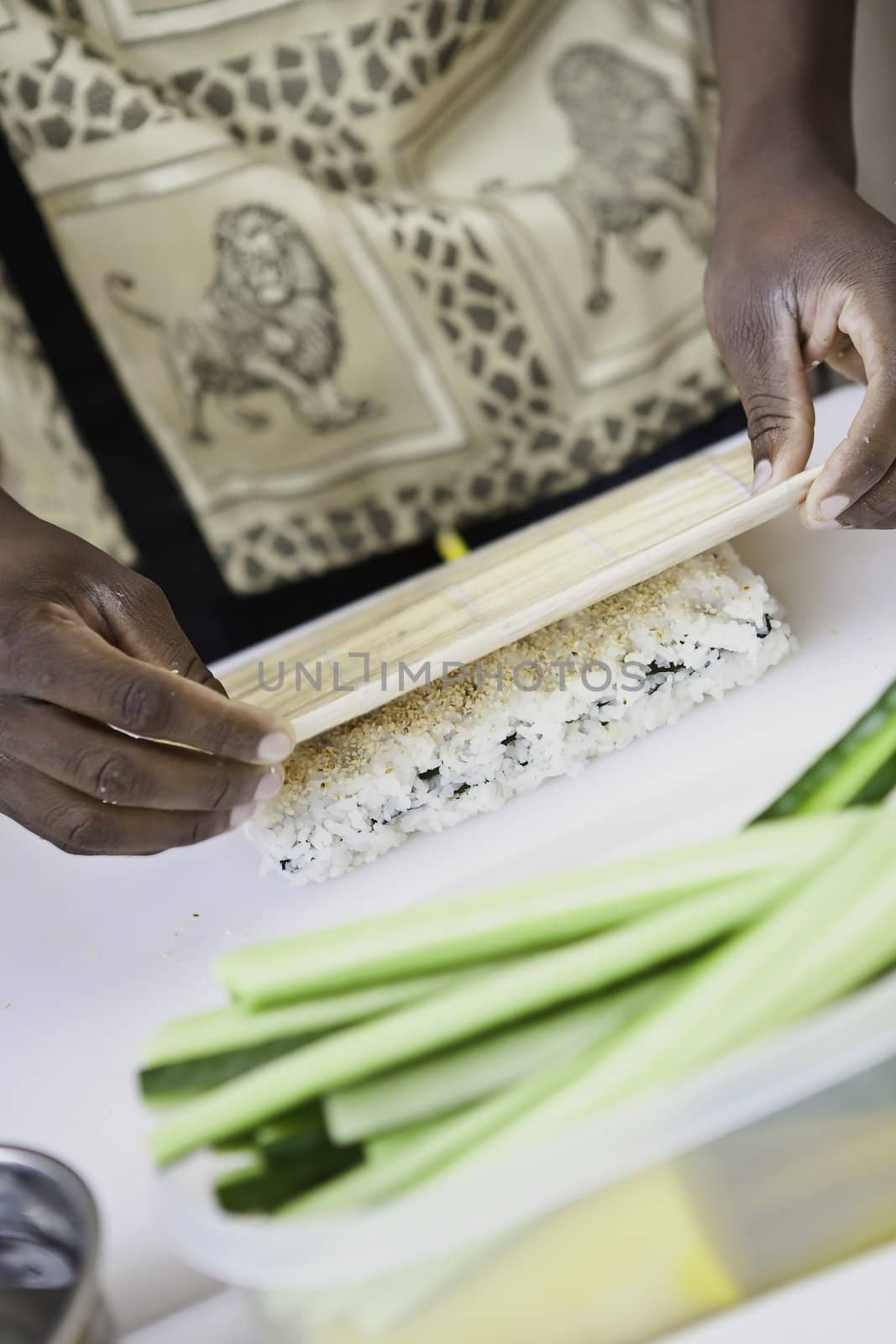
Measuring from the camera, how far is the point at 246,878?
1199 mm

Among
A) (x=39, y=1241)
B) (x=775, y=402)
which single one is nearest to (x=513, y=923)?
(x=39, y=1241)

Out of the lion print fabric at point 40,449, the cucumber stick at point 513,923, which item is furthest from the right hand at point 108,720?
the lion print fabric at point 40,449

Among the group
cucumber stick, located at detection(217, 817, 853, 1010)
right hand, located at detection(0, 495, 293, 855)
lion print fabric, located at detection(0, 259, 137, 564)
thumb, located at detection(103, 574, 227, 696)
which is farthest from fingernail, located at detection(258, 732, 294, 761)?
lion print fabric, located at detection(0, 259, 137, 564)

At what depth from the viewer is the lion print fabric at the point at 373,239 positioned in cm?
159

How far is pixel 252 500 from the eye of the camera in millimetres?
1854

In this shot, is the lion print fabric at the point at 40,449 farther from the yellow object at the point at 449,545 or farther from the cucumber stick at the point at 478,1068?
the cucumber stick at the point at 478,1068

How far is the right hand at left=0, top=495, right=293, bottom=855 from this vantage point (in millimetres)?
985

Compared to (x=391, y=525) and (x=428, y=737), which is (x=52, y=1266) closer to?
(x=428, y=737)

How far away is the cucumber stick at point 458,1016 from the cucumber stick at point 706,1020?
19 millimetres

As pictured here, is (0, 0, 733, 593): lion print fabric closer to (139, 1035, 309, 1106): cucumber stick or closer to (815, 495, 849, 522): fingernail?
(815, 495, 849, 522): fingernail

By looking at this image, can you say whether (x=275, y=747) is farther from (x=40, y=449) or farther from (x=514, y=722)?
(x=40, y=449)

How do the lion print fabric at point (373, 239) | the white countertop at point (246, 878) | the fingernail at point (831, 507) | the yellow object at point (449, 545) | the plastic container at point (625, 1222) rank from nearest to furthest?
1. the plastic container at point (625, 1222)
2. the white countertop at point (246, 878)
3. the fingernail at point (831, 507)
4. the lion print fabric at point (373, 239)
5. the yellow object at point (449, 545)

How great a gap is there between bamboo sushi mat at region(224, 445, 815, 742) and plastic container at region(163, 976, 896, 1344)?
1.72ft

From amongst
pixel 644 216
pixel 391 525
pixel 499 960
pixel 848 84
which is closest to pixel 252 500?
pixel 391 525
